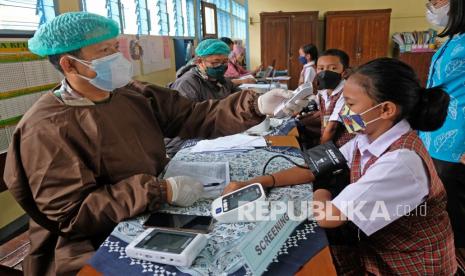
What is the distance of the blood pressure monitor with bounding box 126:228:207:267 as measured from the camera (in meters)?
0.72

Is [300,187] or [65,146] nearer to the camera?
[65,146]

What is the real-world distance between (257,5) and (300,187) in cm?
628

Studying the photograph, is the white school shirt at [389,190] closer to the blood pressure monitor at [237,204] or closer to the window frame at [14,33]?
the blood pressure monitor at [237,204]

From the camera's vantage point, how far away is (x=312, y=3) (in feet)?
21.5

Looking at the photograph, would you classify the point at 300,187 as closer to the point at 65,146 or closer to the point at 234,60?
the point at 65,146

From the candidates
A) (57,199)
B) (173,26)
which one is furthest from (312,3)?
(57,199)

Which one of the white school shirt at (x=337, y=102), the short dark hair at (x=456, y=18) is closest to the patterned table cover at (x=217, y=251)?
the white school shirt at (x=337, y=102)

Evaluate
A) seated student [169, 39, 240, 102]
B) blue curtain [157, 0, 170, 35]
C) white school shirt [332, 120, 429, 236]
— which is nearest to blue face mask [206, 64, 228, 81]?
seated student [169, 39, 240, 102]

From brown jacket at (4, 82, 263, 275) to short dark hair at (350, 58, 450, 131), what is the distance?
0.79 m

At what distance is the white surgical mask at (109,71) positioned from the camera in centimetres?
118

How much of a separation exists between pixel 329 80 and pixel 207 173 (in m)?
1.33

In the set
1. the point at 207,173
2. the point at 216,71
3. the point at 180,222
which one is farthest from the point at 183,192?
the point at 216,71

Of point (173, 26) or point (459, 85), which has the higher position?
point (173, 26)

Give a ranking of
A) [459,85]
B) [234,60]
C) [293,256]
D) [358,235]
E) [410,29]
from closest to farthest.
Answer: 1. [293,256]
2. [358,235]
3. [459,85]
4. [234,60]
5. [410,29]
